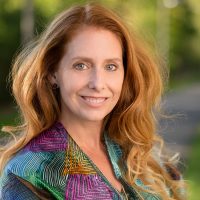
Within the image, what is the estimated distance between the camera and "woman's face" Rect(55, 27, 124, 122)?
9.82 ft

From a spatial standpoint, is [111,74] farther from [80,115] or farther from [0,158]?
[0,158]

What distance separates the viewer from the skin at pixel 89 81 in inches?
118

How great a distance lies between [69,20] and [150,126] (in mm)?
783

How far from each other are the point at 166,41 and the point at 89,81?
36.2 meters

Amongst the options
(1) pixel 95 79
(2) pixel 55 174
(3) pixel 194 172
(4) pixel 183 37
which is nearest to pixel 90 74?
(1) pixel 95 79

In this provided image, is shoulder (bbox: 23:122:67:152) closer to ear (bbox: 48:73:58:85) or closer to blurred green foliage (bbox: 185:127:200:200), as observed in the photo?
ear (bbox: 48:73:58:85)

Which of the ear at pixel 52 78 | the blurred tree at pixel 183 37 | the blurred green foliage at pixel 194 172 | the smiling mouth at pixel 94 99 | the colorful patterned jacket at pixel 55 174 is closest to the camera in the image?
the colorful patterned jacket at pixel 55 174

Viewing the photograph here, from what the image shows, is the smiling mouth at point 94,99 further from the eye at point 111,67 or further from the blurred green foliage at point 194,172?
the blurred green foliage at point 194,172

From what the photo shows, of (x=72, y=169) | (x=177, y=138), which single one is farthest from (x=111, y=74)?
(x=177, y=138)

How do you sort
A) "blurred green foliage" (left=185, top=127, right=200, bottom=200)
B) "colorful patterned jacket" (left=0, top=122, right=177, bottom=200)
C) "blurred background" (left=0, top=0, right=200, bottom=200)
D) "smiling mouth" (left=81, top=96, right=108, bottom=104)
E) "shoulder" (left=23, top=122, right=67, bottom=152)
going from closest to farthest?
"colorful patterned jacket" (left=0, top=122, right=177, bottom=200)
"shoulder" (left=23, top=122, right=67, bottom=152)
"smiling mouth" (left=81, top=96, right=108, bottom=104)
"blurred background" (left=0, top=0, right=200, bottom=200)
"blurred green foliage" (left=185, top=127, right=200, bottom=200)

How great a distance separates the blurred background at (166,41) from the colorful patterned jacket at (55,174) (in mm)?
693

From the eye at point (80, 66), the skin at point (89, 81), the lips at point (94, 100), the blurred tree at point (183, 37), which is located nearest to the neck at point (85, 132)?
the skin at point (89, 81)

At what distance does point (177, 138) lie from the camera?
13195 millimetres

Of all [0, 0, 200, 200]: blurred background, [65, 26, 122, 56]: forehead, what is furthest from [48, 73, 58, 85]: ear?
Result: [0, 0, 200, 200]: blurred background
